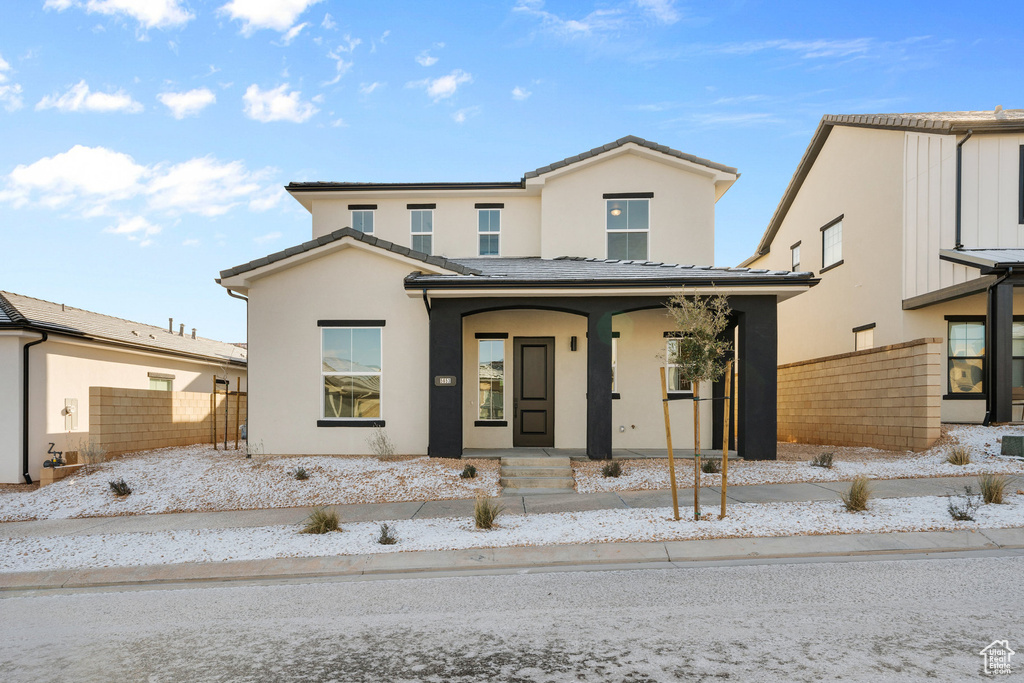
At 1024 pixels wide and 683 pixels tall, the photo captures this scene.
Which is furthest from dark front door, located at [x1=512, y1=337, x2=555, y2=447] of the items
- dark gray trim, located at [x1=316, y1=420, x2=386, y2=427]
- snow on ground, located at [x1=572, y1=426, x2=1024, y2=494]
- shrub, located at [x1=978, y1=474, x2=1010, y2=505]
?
shrub, located at [x1=978, y1=474, x2=1010, y2=505]

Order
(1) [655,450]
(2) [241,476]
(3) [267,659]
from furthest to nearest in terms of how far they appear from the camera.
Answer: (1) [655,450]
(2) [241,476]
(3) [267,659]

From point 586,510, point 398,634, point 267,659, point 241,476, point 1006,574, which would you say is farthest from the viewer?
point 241,476

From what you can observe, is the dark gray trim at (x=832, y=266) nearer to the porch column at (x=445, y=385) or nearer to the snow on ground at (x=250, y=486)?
the porch column at (x=445, y=385)

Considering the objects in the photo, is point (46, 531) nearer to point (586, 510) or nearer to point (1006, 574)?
point (586, 510)

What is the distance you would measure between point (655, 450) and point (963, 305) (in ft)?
26.3

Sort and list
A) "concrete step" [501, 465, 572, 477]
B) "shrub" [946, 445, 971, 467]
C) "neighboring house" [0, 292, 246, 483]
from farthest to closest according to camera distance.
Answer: "neighboring house" [0, 292, 246, 483] → "concrete step" [501, 465, 572, 477] → "shrub" [946, 445, 971, 467]

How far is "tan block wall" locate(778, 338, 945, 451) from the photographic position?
448 inches

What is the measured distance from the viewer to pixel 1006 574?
580cm

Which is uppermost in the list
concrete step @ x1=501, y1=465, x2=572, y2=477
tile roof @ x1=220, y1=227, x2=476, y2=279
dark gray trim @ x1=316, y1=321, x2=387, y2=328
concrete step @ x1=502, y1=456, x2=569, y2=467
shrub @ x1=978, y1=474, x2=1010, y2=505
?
tile roof @ x1=220, y1=227, x2=476, y2=279

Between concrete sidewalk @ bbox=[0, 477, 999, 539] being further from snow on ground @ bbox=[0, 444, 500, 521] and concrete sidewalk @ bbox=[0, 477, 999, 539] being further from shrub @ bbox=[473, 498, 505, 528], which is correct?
shrub @ bbox=[473, 498, 505, 528]

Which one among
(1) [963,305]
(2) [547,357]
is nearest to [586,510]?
(2) [547,357]

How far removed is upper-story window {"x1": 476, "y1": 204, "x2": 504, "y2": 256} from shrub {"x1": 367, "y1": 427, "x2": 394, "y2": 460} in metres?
6.18

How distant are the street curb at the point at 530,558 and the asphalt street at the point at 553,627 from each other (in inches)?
14.8

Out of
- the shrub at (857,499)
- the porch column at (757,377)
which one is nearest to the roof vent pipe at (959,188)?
the porch column at (757,377)
